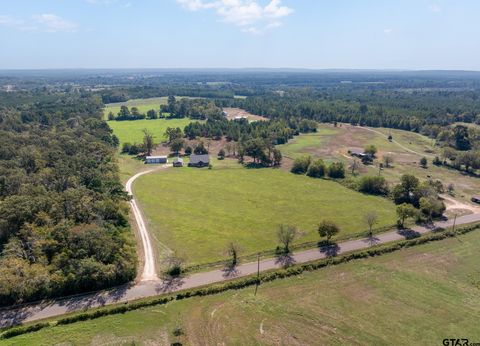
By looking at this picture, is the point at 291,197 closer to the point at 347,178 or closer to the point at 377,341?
the point at 347,178

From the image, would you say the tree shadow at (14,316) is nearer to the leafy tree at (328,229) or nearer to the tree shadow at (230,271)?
the tree shadow at (230,271)

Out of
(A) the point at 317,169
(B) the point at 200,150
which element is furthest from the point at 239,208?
(B) the point at 200,150

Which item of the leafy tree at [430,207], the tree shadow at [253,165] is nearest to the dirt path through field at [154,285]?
the leafy tree at [430,207]

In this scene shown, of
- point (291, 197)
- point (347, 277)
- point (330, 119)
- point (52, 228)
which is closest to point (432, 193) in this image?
point (291, 197)

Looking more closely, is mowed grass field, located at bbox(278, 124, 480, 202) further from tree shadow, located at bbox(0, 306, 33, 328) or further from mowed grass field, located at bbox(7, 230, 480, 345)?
tree shadow, located at bbox(0, 306, 33, 328)

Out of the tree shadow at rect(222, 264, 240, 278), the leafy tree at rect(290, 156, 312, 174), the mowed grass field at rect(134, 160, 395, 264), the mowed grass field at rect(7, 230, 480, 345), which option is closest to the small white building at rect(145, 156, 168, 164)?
the mowed grass field at rect(134, 160, 395, 264)

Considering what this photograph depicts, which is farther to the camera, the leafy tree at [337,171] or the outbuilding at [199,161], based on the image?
the outbuilding at [199,161]
